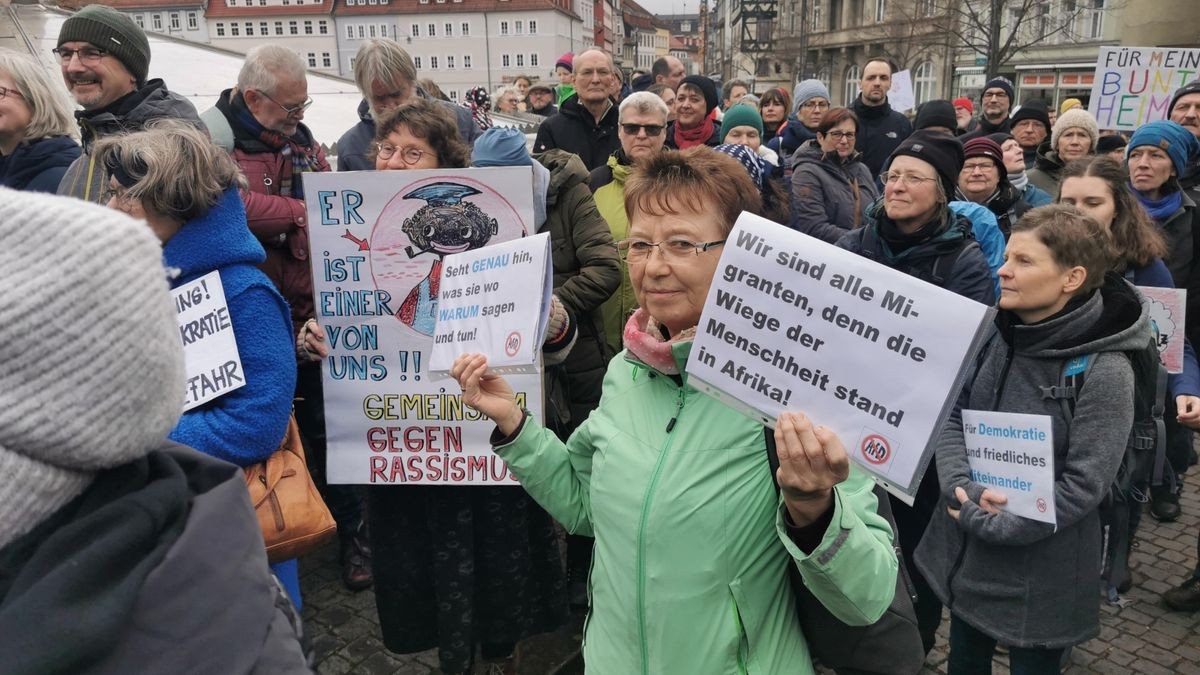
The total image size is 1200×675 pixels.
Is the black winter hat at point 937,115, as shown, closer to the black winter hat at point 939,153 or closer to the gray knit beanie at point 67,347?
the black winter hat at point 939,153

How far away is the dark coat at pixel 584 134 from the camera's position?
555 centimetres

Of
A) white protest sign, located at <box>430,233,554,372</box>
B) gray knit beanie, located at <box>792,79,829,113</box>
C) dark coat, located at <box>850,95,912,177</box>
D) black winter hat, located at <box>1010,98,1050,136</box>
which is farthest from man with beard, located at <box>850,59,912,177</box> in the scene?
white protest sign, located at <box>430,233,554,372</box>

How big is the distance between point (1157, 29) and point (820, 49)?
1809 inches

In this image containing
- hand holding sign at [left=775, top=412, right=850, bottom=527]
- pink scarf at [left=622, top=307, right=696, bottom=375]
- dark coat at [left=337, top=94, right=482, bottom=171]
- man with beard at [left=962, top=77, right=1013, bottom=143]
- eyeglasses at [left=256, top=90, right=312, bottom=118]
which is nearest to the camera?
hand holding sign at [left=775, top=412, right=850, bottom=527]

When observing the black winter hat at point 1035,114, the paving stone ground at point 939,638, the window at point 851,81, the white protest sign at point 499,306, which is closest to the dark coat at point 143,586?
the white protest sign at point 499,306

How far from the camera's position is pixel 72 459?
0.94 metres

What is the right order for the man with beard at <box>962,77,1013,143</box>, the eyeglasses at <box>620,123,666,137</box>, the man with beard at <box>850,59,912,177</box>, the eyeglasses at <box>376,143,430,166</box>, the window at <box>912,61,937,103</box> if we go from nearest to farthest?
the eyeglasses at <box>376,143,430,166</box>, the eyeglasses at <box>620,123,666,137</box>, the man with beard at <box>850,59,912,177</box>, the man with beard at <box>962,77,1013,143</box>, the window at <box>912,61,937,103</box>

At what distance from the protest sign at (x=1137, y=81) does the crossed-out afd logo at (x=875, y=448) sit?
7.51m

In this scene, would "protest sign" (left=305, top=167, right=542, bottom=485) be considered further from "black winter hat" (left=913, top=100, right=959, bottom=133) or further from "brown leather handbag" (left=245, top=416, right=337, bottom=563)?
"black winter hat" (left=913, top=100, right=959, bottom=133)

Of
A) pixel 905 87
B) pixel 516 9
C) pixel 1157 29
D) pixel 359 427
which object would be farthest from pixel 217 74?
pixel 516 9

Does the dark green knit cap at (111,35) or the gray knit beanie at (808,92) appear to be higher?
the dark green knit cap at (111,35)

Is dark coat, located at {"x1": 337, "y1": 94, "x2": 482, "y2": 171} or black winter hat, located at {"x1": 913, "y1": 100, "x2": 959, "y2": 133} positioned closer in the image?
dark coat, located at {"x1": 337, "y1": 94, "x2": 482, "y2": 171}

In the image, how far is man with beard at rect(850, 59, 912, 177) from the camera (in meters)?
7.68

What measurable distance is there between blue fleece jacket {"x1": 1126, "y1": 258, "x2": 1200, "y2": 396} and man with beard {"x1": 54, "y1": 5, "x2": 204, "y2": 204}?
164 inches
